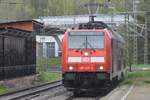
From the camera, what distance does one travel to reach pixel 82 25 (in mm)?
29219

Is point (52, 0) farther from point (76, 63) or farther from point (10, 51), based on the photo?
point (76, 63)

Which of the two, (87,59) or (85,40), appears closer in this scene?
(87,59)

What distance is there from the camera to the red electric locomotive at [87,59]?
2741 centimetres

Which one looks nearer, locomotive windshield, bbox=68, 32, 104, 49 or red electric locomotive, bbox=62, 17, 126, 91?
red electric locomotive, bbox=62, 17, 126, 91

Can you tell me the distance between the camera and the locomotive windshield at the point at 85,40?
27.9m

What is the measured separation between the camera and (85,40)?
28.0 metres

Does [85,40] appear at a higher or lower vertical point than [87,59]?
higher

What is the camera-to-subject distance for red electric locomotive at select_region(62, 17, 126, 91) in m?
27.4

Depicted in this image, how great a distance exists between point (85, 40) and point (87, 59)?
1.03m

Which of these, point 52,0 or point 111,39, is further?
point 52,0

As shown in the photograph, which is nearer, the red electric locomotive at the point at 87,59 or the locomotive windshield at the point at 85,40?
the red electric locomotive at the point at 87,59

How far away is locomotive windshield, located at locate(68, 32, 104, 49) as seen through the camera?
2794 centimetres

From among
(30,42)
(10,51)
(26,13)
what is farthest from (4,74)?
(26,13)

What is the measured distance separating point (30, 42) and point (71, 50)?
1521cm
